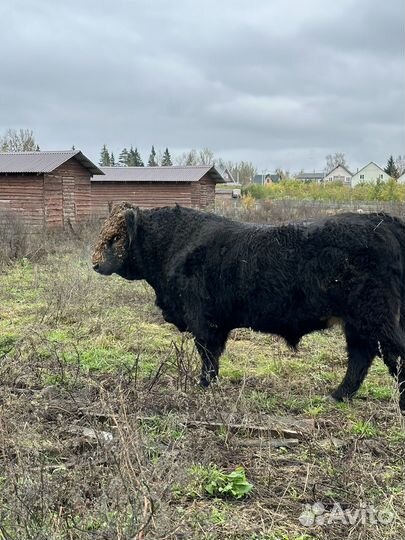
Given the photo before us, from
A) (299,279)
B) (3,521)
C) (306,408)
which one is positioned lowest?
(306,408)

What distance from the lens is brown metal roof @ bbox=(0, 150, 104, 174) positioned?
1029 inches

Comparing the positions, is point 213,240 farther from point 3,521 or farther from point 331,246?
point 3,521

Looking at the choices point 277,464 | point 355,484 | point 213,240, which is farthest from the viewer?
point 213,240

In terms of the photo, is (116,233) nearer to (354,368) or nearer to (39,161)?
(354,368)

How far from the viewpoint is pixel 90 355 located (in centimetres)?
673

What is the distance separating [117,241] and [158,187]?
96.5 feet

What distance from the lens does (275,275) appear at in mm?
5305

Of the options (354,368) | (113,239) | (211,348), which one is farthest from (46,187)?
(354,368)

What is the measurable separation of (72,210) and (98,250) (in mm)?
21983

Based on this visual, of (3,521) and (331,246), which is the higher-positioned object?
(331,246)

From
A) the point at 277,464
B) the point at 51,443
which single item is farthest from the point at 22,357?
the point at 277,464

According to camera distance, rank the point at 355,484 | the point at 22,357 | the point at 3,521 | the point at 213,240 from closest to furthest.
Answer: the point at 3,521 → the point at 355,484 → the point at 213,240 → the point at 22,357

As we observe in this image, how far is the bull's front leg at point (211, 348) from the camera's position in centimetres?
572

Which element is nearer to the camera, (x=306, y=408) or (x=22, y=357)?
(x=306, y=408)
